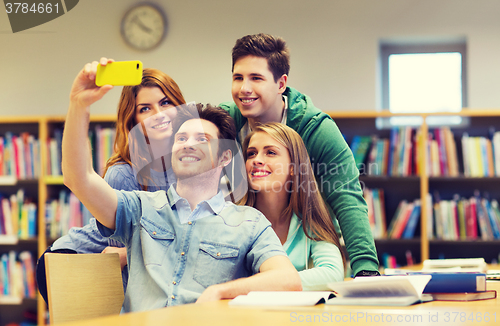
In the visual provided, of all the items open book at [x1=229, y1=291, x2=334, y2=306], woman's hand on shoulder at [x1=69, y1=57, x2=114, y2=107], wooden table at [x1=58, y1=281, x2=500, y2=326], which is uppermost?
woman's hand on shoulder at [x1=69, y1=57, x2=114, y2=107]

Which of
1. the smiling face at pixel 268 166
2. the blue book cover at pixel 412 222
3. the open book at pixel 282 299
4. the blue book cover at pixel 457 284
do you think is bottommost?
the blue book cover at pixel 412 222

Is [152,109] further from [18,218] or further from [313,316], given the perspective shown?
Answer: [18,218]

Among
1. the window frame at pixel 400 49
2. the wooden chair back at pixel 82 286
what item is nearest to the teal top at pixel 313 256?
the wooden chair back at pixel 82 286

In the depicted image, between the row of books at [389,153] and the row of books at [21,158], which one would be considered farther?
the row of books at [21,158]

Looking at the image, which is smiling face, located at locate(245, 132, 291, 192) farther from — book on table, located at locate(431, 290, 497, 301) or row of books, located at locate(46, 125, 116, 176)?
row of books, located at locate(46, 125, 116, 176)

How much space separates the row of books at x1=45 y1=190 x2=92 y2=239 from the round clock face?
1.37 meters

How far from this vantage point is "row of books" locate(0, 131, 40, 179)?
137 inches

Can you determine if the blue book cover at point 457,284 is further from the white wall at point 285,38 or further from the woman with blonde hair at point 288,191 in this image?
the white wall at point 285,38

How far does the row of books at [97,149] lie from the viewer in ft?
11.4

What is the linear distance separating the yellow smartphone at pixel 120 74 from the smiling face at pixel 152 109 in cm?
75

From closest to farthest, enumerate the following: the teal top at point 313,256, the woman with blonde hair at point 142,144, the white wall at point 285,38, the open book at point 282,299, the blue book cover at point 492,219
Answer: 1. the open book at point 282,299
2. the teal top at point 313,256
3. the woman with blonde hair at point 142,144
4. the blue book cover at point 492,219
5. the white wall at point 285,38

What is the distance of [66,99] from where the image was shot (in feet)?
12.8

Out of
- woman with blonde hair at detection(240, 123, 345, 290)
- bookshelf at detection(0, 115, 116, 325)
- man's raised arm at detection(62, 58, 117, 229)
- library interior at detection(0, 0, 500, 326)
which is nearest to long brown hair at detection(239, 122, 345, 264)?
woman with blonde hair at detection(240, 123, 345, 290)

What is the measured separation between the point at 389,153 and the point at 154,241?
94.8 inches
